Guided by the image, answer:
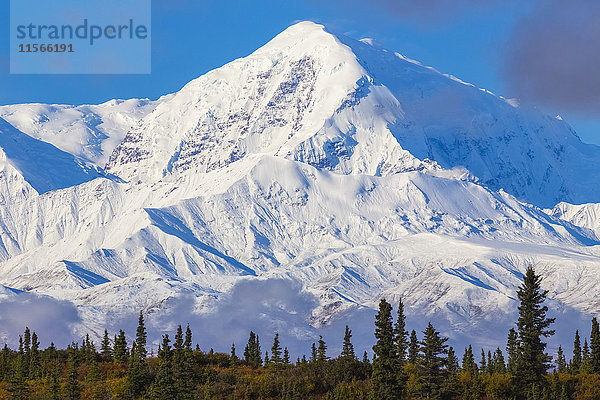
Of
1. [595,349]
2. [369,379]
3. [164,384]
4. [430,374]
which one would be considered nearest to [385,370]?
[430,374]

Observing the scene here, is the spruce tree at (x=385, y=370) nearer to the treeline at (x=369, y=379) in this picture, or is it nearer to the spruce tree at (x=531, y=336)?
the treeline at (x=369, y=379)

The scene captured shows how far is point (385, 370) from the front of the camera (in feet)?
430

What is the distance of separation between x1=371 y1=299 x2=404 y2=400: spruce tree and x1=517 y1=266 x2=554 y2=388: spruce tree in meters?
17.5

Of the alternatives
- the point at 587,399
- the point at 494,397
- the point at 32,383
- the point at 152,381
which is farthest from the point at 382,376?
the point at 32,383

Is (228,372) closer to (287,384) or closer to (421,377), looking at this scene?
(287,384)

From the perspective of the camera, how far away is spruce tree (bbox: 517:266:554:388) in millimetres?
139625

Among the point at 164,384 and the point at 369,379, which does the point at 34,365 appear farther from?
the point at 369,379

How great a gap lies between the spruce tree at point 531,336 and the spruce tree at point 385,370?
1746cm

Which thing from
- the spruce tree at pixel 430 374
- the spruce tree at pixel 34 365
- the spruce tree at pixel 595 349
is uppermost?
the spruce tree at pixel 34 365

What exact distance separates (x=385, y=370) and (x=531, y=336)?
22.2 meters

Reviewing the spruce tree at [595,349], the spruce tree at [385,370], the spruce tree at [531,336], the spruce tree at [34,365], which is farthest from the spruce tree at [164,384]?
the spruce tree at [595,349]

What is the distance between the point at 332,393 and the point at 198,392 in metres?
18.1

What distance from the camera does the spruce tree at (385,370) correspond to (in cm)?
12975

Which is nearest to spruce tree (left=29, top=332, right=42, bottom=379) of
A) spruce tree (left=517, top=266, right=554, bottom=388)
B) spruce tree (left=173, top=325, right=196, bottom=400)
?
spruce tree (left=173, top=325, right=196, bottom=400)
